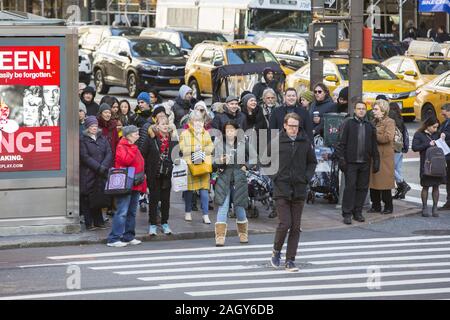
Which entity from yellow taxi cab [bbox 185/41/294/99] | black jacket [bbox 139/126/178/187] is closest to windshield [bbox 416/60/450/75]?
yellow taxi cab [bbox 185/41/294/99]

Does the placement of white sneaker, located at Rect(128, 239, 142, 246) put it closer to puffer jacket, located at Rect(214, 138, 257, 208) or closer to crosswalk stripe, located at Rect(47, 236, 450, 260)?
crosswalk stripe, located at Rect(47, 236, 450, 260)

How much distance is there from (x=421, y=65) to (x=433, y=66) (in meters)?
0.35

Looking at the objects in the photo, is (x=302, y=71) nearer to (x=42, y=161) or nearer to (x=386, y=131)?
(x=386, y=131)

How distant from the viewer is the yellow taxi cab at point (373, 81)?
29625 mm

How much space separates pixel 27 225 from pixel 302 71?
1631 cm

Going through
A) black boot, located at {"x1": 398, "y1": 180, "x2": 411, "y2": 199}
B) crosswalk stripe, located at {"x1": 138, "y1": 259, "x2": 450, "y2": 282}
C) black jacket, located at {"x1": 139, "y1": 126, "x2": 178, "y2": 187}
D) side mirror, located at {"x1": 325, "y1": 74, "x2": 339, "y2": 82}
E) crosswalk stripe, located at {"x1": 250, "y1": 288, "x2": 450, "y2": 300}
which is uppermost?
side mirror, located at {"x1": 325, "y1": 74, "x2": 339, "y2": 82}

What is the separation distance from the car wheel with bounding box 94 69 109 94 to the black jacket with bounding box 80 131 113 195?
22.3 meters

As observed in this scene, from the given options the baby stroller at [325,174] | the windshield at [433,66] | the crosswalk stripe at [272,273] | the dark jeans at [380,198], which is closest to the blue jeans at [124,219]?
the crosswalk stripe at [272,273]

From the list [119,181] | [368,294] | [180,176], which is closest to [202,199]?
[180,176]

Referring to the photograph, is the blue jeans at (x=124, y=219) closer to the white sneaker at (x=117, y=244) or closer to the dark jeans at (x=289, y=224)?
the white sneaker at (x=117, y=244)

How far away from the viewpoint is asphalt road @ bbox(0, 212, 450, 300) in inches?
479
